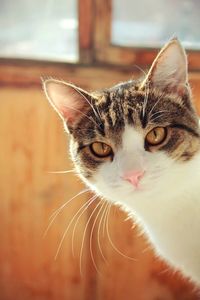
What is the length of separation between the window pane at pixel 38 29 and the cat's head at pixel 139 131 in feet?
1.92

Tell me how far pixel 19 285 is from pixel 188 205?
101 centimetres

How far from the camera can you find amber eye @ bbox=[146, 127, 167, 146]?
3.55ft

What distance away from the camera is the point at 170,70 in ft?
3.59

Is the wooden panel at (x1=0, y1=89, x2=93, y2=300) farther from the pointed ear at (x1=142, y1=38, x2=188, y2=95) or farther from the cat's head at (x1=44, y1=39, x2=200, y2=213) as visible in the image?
A: the pointed ear at (x1=142, y1=38, x2=188, y2=95)

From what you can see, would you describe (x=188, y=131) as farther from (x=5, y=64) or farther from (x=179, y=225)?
(x=5, y=64)

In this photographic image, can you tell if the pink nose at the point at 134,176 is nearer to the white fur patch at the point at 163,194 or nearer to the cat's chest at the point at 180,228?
the white fur patch at the point at 163,194

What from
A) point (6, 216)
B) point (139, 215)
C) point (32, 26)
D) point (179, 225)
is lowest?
point (179, 225)

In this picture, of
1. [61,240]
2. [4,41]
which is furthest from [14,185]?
[4,41]

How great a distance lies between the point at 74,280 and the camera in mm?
1841

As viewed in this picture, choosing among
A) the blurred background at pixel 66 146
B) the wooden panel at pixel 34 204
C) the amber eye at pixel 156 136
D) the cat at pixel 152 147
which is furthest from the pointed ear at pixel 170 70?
the wooden panel at pixel 34 204

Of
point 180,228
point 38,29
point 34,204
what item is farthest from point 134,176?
point 38,29

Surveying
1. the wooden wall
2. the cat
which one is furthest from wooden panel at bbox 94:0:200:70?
the cat

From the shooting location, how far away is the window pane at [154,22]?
170 cm

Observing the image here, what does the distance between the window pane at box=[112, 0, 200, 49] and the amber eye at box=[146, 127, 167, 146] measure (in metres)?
0.68
